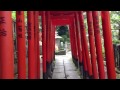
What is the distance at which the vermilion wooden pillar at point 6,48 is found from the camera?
10.6ft

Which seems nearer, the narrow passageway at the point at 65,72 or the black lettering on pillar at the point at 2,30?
the black lettering on pillar at the point at 2,30

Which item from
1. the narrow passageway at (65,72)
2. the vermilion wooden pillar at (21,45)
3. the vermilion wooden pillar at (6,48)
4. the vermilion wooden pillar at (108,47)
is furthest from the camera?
the narrow passageway at (65,72)

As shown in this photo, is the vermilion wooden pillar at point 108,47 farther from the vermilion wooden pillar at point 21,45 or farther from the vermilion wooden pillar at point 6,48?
the vermilion wooden pillar at point 6,48

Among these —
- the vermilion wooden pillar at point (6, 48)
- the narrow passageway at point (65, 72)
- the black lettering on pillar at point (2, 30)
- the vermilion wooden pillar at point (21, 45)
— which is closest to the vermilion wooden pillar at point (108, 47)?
the vermilion wooden pillar at point (21, 45)

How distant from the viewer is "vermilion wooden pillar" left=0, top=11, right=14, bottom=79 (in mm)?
3227

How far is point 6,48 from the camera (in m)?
3.24

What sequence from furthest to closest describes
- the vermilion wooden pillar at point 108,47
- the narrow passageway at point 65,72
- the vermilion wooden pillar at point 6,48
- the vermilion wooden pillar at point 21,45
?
the narrow passageway at point 65,72 < the vermilion wooden pillar at point 21,45 < the vermilion wooden pillar at point 108,47 < the vermilion wooden pillar at point 6,48

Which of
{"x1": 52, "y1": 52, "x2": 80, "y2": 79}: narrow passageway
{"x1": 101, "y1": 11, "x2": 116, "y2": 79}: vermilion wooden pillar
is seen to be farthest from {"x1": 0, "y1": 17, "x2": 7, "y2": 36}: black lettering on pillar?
{"x1": 52, "y1": 52, "x2": 80, "y2": 79}: narrow passageway

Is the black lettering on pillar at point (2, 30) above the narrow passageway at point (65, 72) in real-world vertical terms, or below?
above

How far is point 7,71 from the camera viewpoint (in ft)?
10.6

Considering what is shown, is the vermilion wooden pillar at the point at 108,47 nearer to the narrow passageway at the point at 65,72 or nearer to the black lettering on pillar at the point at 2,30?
the black lettering on pillar at the point at 2,30
